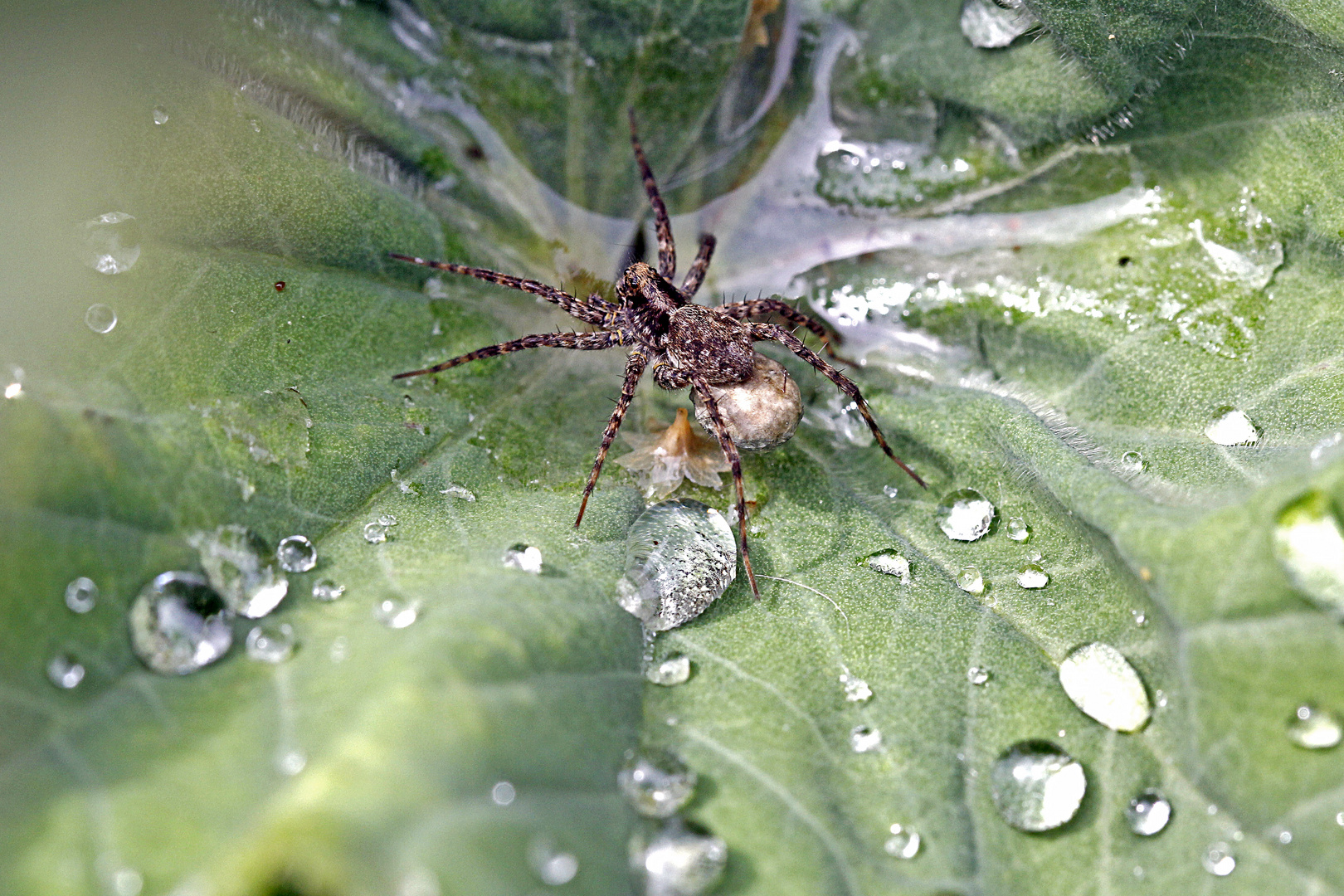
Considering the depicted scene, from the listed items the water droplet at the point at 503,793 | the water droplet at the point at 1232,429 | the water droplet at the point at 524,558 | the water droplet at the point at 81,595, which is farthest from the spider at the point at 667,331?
the water droplet at the point at 503,793

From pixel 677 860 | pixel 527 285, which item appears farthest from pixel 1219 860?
pixel 527 285

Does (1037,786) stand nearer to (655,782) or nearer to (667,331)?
(655,782)

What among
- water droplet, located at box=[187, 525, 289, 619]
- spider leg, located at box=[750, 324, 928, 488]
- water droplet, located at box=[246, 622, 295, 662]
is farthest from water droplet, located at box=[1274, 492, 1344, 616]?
water droplet, located at box=[187, 525, 289, 619]

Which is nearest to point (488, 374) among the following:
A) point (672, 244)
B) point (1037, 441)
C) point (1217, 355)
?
point (672, 244)

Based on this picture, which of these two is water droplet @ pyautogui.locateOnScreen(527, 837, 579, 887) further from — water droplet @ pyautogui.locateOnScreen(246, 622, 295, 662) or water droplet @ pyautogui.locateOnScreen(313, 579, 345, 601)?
water droplet @ pyautogui.locateOnScreen(313, 579, 345, 601)

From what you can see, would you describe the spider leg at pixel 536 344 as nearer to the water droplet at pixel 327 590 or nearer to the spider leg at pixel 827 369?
the spider leg at pixel 827 369

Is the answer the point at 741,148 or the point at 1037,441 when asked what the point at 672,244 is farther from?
the point at 1037,441

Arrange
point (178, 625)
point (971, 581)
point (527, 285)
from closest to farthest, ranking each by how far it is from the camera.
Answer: point (178, 625) < point (971, 581) < point (527, 285)
